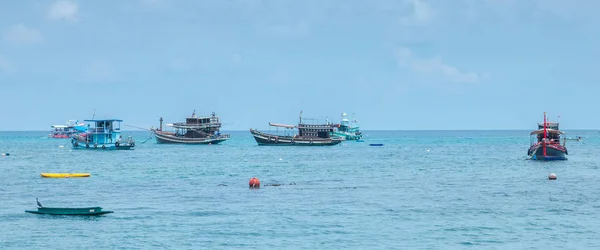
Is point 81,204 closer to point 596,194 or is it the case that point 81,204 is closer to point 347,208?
point 347,208

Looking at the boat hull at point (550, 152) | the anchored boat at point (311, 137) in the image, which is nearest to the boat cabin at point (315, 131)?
the anchored boat at point (311, 137)

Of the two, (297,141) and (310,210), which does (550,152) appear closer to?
(310,210)

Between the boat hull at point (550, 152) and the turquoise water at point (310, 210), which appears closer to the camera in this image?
the turquoise water at point (310, 210)

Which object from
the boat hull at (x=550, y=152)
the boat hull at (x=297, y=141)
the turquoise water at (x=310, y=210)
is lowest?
the turquoise water at (x=310, y=210)

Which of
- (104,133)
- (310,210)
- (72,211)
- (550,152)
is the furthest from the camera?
(104,133)

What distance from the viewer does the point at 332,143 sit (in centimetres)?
19125

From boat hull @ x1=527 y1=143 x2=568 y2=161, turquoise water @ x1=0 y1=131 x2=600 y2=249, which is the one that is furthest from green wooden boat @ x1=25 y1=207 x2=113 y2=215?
boat hull @ x1=527 y1=143 x2=568 y2=161

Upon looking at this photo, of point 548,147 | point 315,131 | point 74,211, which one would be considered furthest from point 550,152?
point 315,131

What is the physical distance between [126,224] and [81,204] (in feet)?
42.3

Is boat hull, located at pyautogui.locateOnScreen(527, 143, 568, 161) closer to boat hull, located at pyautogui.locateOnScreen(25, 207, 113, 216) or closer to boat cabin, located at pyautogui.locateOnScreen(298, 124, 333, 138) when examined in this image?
boat hull, located at pyautogui.locateOnScreen(25, 207, 113, 216)

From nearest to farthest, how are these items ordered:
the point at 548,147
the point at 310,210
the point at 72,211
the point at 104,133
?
the point at 72,211
the point at 310,210
the point at 548,147
the point at 104,133

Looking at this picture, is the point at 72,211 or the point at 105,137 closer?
the point at 72,211

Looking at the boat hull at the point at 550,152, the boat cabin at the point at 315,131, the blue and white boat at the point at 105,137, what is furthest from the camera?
the boat cabin at the point at 315,131

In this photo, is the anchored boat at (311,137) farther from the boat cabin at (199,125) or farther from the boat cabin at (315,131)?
the boat cabin at (199,125)
